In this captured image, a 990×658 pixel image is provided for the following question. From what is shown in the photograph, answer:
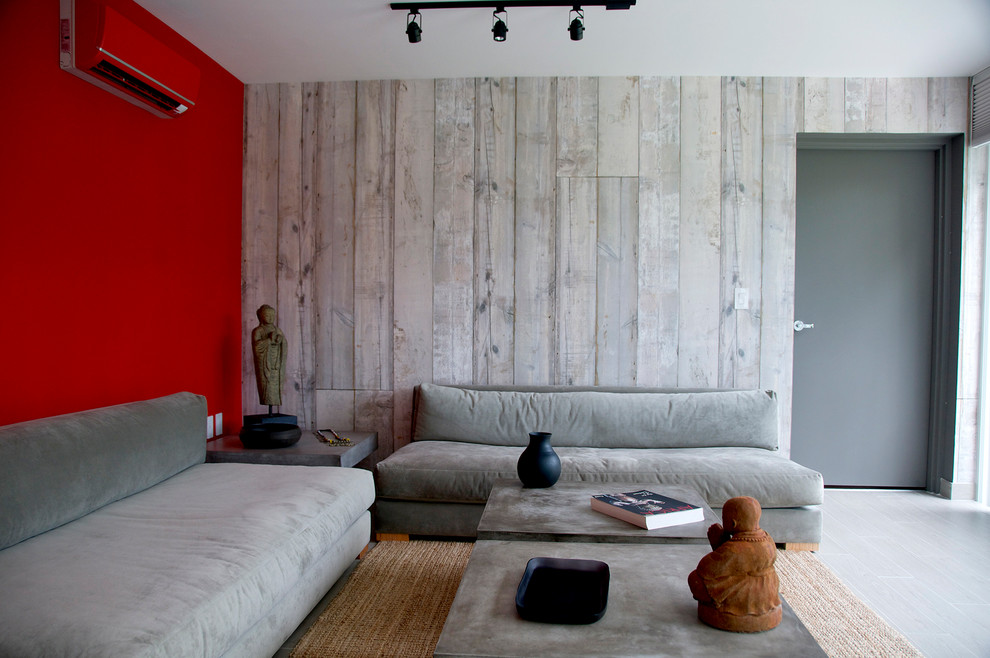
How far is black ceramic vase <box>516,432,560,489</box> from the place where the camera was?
229cm

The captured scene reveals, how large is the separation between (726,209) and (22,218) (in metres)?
3.42

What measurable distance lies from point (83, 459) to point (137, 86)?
1629 millimetres

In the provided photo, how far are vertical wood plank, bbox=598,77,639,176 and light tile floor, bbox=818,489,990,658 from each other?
227 cm

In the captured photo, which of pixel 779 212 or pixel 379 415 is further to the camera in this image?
pixel 379 415

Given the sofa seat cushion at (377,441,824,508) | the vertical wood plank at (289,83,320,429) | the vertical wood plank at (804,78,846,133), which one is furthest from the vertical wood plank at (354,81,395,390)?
the vertical wood plank at (804,78,846,133)

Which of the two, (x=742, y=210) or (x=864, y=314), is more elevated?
(x=742, y=210)

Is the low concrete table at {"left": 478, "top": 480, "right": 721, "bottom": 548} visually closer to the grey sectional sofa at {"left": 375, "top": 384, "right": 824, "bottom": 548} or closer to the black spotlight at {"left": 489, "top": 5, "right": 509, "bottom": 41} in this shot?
the grey sectional sofa at {"left": 375, "top": 384, "right": 824, "bottom": 548}

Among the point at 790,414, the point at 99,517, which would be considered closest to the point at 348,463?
the point at 99,517

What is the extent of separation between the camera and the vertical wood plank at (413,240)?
3703mm

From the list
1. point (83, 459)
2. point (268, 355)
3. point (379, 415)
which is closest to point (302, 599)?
point (83, 459)

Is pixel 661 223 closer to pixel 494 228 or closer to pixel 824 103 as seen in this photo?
pixel 494 228

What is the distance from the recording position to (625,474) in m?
2.79

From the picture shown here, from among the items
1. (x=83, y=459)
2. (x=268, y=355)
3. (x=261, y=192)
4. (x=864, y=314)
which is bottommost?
(x=83, y=459)

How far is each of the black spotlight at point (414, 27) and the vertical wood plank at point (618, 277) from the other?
1.34m
